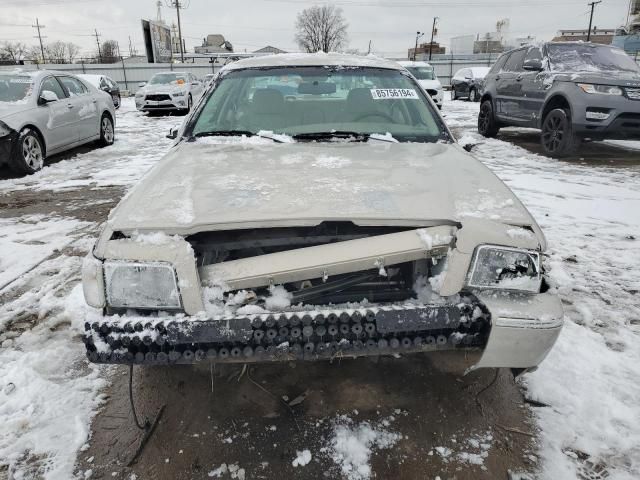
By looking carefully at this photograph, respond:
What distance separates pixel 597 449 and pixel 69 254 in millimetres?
4053

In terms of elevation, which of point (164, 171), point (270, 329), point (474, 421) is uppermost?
point (164, 171)

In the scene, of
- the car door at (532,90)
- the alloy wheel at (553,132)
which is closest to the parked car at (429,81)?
the car door at (532,90)

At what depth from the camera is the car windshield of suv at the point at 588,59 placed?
301 inches

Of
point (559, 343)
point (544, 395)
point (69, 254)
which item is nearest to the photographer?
point (544, 395)

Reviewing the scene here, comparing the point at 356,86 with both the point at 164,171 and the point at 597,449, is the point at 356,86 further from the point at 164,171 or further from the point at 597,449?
the point at 597,449

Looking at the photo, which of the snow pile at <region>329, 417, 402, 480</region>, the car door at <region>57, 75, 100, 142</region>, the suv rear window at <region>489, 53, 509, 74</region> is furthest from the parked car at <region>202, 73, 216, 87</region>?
the suv rear window at <region>489, 53, 509, 74</region>

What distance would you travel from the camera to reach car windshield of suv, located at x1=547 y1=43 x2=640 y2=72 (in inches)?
301

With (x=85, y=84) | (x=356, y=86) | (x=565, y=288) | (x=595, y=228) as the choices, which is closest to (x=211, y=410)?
(x=356, y=86)

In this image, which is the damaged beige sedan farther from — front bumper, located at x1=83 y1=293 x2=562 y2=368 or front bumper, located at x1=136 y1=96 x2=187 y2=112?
front bumper, located at x1=136 y1=96 x2=187 y2=112

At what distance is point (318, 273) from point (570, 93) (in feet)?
23.7

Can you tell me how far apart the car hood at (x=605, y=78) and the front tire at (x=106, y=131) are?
28.1 feet

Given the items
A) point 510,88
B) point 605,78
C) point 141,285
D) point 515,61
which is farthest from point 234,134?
point 515,61

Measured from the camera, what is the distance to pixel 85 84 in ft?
29.5

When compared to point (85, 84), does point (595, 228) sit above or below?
below
